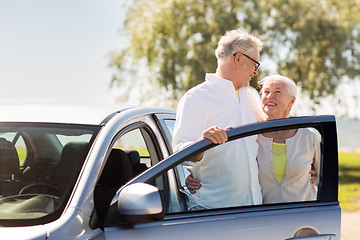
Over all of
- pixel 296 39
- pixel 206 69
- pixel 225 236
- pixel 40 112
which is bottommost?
pixel 225 236

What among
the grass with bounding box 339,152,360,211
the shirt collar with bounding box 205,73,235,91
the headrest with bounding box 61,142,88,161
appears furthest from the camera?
the grass with bounding box 339,152,360,211

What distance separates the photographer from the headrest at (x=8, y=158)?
304 centimetres

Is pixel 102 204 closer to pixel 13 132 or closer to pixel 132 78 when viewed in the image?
pixel 13 132

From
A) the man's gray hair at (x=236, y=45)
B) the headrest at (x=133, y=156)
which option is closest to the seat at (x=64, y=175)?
the headrest at (x=133, y=156)

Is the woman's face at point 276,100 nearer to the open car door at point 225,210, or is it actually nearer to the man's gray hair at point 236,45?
the man's gray hair at point 236,45

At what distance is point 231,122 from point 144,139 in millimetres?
789

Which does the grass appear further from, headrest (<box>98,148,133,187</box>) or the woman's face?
headrest (<box>98,148,133,187</box>)

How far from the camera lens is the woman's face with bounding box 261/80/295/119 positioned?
304cm

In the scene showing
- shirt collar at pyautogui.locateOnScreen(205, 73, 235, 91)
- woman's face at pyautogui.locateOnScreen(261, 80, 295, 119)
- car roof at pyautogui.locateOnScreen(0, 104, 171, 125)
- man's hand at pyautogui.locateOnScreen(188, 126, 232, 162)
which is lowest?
man's hand at pyautogui.locateOnScreen(188, 126, 232, 162)

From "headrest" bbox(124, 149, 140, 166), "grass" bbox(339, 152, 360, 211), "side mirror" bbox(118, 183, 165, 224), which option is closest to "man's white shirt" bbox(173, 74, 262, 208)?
"side mirror" bbox(118, 183, 165, 224)

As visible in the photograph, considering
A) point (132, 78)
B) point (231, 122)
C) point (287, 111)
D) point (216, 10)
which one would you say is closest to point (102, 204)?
point (231, 122)

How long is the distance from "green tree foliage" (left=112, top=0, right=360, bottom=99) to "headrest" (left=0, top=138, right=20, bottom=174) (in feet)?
43.9

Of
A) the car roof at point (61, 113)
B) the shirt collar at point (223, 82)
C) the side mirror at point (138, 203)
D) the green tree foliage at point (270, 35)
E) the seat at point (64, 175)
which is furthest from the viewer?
the green tree foliage at point (270, 35)

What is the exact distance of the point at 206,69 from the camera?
15.7 m
